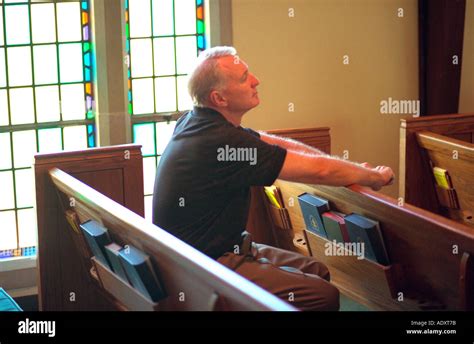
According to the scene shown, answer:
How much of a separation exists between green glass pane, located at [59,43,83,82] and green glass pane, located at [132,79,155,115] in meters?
0.39

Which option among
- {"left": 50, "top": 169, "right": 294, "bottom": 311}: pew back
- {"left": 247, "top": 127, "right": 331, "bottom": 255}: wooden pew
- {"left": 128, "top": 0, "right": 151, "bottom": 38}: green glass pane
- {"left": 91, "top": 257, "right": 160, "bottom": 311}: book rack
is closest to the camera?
{"left": 50, "top": 169, "right": 294, "bottom": 311}: pew back

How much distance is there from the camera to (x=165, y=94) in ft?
21.8

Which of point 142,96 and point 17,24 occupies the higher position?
point 17,24

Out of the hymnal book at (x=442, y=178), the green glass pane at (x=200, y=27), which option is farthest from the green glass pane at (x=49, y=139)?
the hymnal book at (x=442, y=178)

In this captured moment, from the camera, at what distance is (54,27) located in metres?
6.26

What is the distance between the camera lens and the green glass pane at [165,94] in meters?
6.61

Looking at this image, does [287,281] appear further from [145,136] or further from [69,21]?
[69,21]

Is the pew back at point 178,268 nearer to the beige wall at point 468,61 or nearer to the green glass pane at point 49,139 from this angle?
the green glass pane at point 49,139

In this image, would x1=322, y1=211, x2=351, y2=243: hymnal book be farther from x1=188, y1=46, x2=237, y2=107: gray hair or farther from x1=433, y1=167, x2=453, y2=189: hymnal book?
x1=433, y1=167, x2=453, y2=189: hymnal book

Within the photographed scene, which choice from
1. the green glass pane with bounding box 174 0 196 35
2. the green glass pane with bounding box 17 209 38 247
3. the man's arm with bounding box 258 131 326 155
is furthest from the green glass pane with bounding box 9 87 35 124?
the man's arm with bounding box 258 131 326 155

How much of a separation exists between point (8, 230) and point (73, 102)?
94cm

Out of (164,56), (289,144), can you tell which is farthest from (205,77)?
(164,56)

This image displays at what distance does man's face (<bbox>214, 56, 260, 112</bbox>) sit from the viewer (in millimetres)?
4355

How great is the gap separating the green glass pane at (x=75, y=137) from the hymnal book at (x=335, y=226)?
2290 mm
